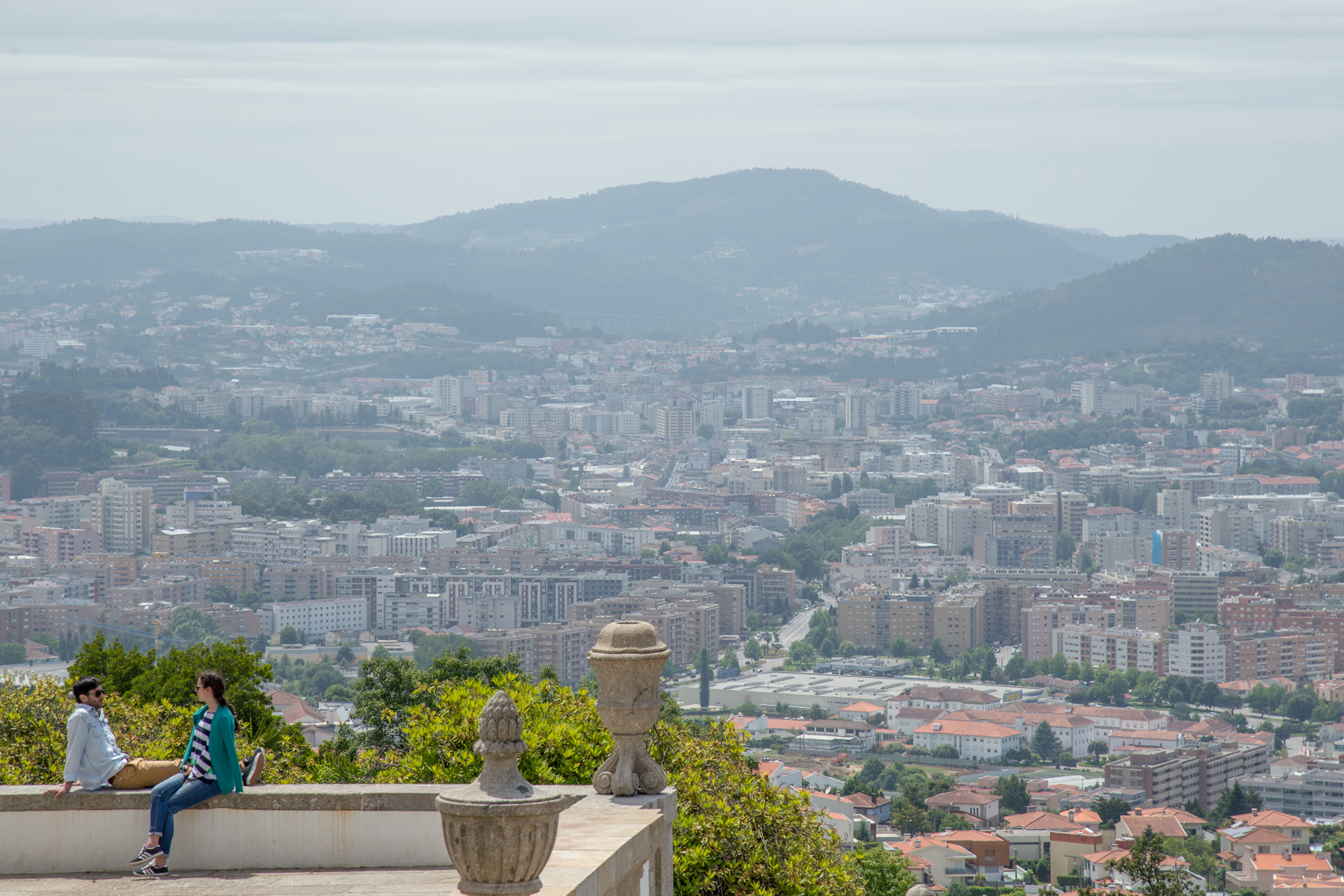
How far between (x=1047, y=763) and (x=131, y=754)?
91.7 feet

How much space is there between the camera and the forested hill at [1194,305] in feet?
351

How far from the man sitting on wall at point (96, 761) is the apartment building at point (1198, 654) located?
38.1m

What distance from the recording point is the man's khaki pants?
349 cm

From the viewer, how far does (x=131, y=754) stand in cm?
522

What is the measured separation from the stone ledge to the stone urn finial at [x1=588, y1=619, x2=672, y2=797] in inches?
14.9

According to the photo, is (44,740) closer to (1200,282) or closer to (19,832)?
(19,832)

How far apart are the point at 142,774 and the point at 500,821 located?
1.15 metres

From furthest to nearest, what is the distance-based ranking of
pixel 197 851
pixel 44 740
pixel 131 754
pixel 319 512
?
pixel 319 512
pixel 44 740
pixel 131 754
pixel 197 851

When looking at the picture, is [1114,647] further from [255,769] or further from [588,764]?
[255,769]

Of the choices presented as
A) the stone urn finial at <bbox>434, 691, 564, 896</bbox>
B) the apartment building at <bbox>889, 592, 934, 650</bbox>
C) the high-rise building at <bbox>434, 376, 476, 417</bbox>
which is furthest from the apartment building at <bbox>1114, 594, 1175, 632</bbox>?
the high-rise building at <bbox>434, 376, 476, 417</bbox>

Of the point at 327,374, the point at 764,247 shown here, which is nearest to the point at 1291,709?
the point at 327,374

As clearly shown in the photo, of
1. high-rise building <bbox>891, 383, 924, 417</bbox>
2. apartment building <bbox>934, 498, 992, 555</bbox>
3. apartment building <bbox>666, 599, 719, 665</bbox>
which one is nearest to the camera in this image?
apartment building <bbox>666, 599, 719, 665</bbox>

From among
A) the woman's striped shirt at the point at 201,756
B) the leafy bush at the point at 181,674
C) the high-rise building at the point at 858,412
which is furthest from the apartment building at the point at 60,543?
the woman's striped shirt at the point at 201,756

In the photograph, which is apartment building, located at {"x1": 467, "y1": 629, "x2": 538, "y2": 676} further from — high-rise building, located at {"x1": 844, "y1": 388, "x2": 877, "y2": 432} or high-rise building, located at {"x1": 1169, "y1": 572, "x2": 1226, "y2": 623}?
high-rise building, located at {"x1": 844, "y1": 388, "x2": 877, "y2": 432}
